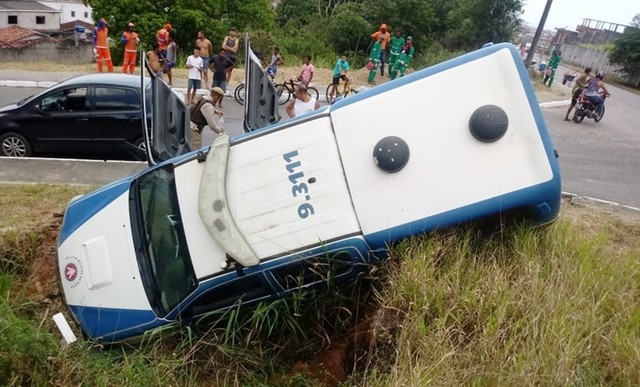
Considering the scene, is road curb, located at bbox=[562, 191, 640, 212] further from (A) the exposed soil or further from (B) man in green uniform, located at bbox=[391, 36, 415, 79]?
(B) man in green uniform, located at bbox=[391, 36, 415, 79]

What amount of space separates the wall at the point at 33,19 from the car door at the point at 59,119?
169 feet

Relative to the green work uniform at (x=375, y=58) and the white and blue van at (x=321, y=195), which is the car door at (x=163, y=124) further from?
the green work uniform at (x=375, y=58)

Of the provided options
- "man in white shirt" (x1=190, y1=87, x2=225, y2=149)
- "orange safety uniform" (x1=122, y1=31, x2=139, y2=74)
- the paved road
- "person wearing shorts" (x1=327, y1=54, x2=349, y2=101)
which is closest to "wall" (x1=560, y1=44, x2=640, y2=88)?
the paved road

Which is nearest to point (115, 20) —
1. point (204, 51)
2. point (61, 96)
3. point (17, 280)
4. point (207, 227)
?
point (204, 51)

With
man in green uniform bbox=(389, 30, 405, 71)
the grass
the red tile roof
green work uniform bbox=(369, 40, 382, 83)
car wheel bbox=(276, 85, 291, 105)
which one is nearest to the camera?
the grass

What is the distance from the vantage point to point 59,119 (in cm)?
848

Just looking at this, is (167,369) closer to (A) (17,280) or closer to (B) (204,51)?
(A) (17,280)

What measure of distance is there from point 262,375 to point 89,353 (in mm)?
1316

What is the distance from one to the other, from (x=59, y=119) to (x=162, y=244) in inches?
213

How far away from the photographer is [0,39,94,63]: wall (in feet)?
102

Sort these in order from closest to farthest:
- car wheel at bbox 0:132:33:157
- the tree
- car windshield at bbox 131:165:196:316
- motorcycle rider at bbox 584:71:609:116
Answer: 1. car windshield at bbox 131:165:196:316
2. car wheel at bbox 0:132:33:157
3. motorcycle rider at bbox 584:71:609:116
4. the tree

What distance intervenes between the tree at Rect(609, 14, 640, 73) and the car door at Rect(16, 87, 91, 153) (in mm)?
35363

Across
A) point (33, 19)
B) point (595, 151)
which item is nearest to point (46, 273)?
point (595, 151)

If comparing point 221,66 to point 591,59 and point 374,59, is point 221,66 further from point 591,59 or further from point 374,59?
point 591,59
